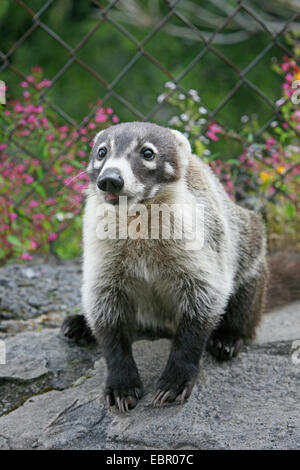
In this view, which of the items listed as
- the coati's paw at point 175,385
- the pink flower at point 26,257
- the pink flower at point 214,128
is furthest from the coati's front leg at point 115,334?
the pink flower at point 214,128

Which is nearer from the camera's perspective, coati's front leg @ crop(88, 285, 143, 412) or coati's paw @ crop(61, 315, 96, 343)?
coati's front leg @ crop(88, 285, 143, 412)

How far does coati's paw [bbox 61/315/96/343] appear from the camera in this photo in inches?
132

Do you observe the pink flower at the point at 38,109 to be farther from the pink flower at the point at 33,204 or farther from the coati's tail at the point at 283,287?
the coati's tail at the point at 283,287

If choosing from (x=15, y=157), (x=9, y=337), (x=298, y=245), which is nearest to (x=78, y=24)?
(x=15, y=157)

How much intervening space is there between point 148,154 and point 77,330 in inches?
42.8

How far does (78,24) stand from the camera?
7.97 metres

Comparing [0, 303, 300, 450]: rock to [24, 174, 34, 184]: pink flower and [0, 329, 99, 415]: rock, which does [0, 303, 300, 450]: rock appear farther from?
[24, 174, 34, 184]: pink flower

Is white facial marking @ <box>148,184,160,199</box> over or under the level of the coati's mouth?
over

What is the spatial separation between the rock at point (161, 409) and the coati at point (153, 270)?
9 cm

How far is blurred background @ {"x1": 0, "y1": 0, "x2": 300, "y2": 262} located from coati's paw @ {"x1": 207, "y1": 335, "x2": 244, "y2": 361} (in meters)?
1.06

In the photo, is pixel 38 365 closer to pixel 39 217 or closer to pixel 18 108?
pixel 39 217

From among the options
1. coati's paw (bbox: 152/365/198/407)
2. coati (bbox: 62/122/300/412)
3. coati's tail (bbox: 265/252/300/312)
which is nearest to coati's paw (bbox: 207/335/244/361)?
coati (bbox: 62/122/300/412)

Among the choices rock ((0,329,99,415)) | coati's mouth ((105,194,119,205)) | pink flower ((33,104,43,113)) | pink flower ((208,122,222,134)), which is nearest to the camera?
coati's mouth ((105,194,119,205))
